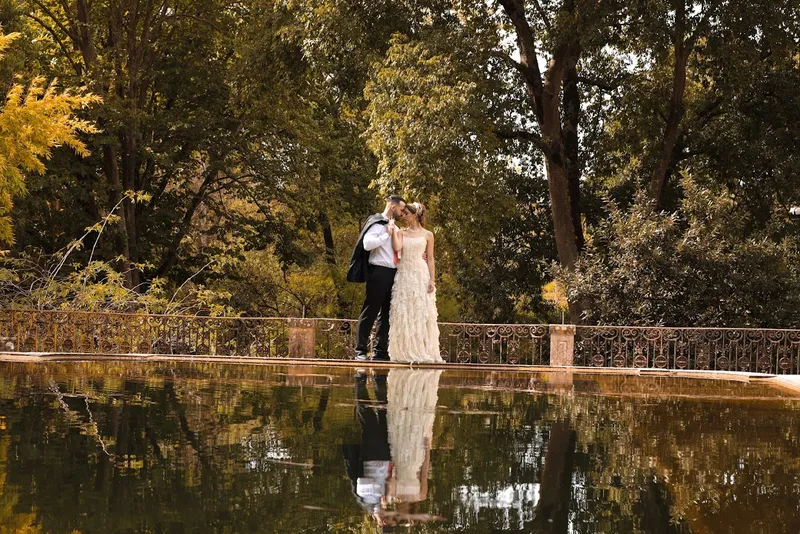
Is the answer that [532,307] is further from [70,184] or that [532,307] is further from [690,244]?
[70,184]

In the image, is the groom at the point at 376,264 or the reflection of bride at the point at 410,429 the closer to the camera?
the reflection of bride at the point at 410,429

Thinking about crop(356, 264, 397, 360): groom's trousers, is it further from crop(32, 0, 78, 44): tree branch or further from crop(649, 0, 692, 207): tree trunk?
crop(32, 0, 78, 44): tree branch

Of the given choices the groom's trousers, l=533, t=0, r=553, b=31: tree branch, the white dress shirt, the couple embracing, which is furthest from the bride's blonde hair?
l=533, t=0, r=553, b=31: tree branch

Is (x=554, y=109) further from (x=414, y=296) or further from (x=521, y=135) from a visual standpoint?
(x=414, y=296)

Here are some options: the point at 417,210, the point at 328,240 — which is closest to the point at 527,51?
the point at 417,210

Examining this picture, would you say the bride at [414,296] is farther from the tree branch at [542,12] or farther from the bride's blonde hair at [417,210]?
the tree branch at [542,12]

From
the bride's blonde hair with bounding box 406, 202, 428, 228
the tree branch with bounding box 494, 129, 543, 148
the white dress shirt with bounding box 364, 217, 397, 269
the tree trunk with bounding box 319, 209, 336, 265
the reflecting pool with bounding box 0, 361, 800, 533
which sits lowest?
the reflecting pool with bounding box 0, 361, 800, 533

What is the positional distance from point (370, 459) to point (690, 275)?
17.1m

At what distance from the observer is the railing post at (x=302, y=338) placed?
18859 millimetres

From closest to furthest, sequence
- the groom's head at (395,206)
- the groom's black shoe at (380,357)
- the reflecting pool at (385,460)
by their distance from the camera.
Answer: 1. the reflecting pool at (385,460)
2. the groom's head at (395,206)
3. the groom's black shoe at (380,357)

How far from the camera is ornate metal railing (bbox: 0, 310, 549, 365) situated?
735 inches

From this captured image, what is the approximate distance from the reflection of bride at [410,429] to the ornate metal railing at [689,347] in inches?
274

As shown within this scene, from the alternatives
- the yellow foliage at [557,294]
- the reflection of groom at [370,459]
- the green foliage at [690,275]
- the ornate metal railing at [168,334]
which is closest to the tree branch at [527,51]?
the yellow foliage at [557,294]

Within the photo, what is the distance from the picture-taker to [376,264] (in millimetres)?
14234
